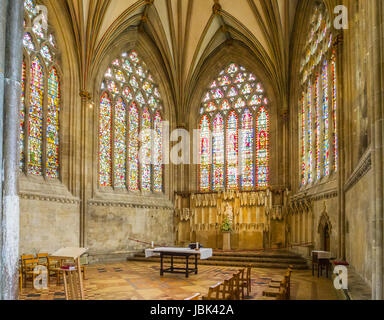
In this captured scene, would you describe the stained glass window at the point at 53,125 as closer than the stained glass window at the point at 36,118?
No

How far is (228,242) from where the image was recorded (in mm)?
20016

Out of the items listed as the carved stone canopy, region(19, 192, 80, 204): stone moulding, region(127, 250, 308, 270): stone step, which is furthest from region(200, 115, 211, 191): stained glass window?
the carved stone canopy

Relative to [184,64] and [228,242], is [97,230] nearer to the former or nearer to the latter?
[228,242]

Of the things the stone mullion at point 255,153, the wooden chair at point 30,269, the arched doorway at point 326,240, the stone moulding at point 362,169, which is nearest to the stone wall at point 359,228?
the stone moulding at point 362,169

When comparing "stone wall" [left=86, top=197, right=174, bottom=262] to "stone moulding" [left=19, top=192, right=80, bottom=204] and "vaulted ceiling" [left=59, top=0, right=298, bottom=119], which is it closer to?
"stone moulding" [left=19, top=192, right=80, bottom=204]

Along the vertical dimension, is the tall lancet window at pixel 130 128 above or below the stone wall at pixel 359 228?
above

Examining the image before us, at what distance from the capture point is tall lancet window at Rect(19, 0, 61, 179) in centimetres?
1536

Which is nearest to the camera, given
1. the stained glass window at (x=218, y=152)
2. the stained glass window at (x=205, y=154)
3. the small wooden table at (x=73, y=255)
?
the small wooden table at (x=73, y=255)

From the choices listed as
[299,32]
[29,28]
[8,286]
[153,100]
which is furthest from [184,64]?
[8,286]

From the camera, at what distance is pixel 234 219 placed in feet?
68.7

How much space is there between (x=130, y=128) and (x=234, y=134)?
20.5 feet

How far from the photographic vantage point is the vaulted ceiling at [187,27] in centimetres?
1780

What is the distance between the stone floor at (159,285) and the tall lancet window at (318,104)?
478 centimetres

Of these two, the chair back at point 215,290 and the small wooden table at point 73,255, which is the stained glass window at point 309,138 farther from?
the small wooden table at point 73,255
